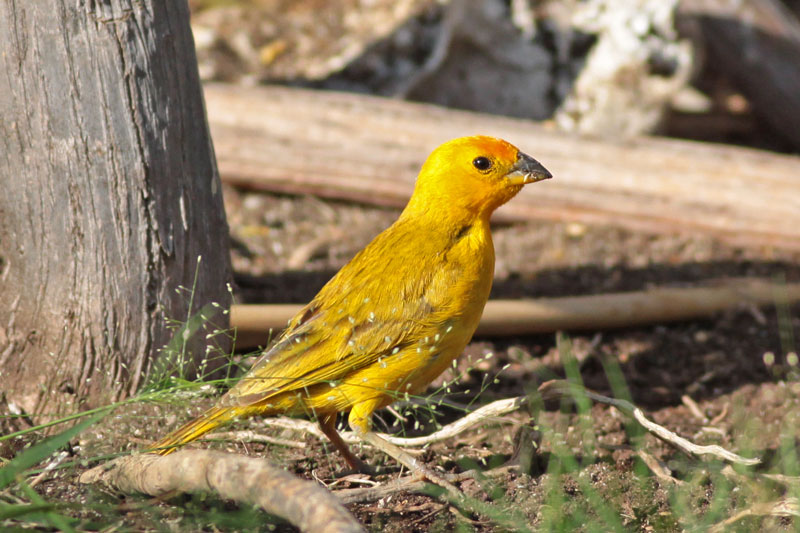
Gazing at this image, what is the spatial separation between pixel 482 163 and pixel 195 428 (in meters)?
1.50


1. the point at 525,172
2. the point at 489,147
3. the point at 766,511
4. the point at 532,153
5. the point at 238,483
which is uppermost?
the point at 489,147

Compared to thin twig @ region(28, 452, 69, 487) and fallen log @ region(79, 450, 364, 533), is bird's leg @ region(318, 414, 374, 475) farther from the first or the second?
thin twig @ region(28, 452, 69, 487)

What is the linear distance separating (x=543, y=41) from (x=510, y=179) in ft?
12.4

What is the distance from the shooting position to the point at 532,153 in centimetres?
591

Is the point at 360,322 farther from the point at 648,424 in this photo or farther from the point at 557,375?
the point at 557,375

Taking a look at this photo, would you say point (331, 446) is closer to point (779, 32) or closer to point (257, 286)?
point (257, 286)

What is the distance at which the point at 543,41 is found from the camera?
23.1 feet

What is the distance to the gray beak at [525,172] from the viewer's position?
3602mm

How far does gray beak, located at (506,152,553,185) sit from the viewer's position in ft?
11.8

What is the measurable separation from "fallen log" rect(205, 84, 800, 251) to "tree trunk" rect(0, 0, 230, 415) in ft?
8.33

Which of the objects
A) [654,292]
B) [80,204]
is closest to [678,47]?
[654,292]

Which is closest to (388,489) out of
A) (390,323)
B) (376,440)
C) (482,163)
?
(376,440)

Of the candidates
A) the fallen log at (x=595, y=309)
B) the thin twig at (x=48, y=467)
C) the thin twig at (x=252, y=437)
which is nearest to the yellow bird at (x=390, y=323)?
the thin twig at (x=252, y=437)

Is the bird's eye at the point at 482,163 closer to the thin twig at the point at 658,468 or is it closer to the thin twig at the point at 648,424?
the thin twig at the point at 648,424
